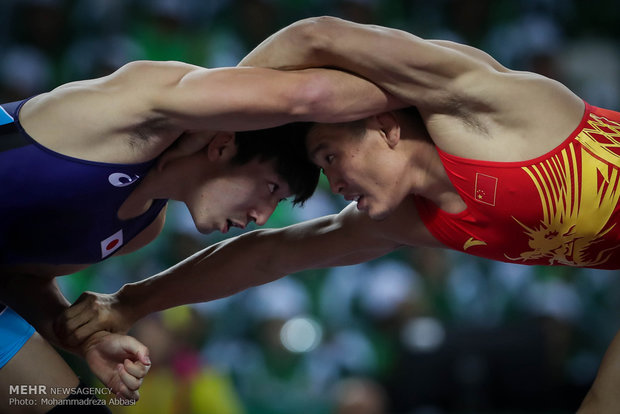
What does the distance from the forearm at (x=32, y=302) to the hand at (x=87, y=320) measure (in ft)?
0.25

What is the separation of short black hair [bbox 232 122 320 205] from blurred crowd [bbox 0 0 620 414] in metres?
1.50

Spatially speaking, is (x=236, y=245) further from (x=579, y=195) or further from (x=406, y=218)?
(x=579, y=195)

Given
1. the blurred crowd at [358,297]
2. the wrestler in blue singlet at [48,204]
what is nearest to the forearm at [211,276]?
the wrestler in blue singlet at [48,204]

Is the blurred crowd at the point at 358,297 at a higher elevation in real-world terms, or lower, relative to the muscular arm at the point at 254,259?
lower

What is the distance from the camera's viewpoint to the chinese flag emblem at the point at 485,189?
2.52 m

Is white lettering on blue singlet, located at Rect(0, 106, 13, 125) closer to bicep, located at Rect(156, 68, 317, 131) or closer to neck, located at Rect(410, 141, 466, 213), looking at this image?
bicep, located at Rect(156, 68, 317, 131)

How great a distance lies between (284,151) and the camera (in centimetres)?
281

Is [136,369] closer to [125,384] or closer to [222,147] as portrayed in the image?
[125,384]

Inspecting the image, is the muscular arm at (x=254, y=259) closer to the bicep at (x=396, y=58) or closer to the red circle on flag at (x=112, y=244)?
the red circle on flag at (x=112, y=244)

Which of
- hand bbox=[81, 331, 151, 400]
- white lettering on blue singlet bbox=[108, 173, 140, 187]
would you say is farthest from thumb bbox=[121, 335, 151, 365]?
white lettering on blue singlet bbox=[108, 173, 140, 187]

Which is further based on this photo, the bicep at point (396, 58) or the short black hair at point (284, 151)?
the short black hair at point (284, 151)

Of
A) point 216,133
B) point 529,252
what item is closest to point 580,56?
point 529,252

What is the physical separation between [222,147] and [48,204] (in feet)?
2.00

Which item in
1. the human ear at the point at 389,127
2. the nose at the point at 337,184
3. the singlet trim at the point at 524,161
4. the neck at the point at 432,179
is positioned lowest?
the nose at the point at 337,184
